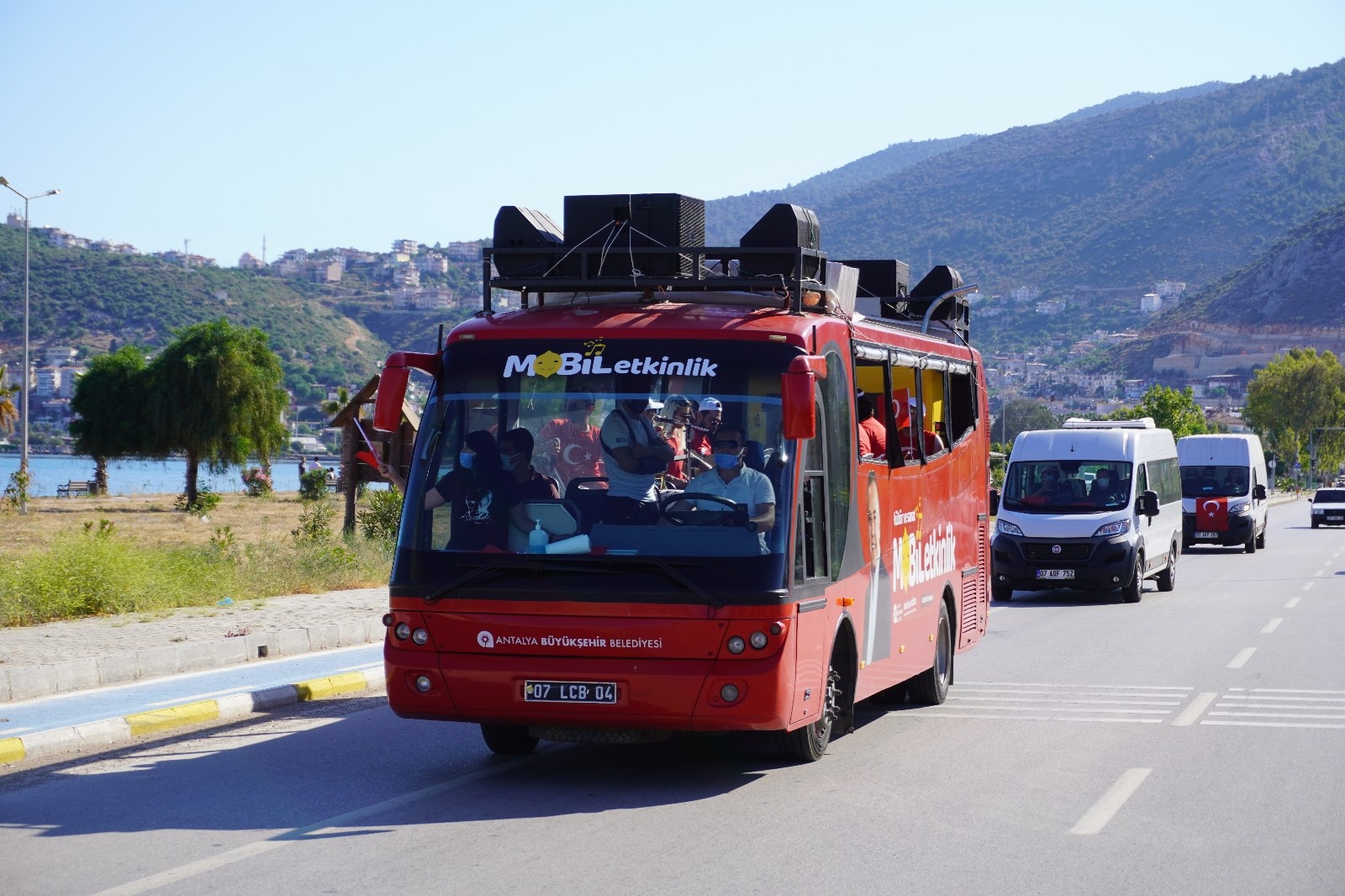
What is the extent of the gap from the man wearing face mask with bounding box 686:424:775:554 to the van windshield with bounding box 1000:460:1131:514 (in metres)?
15.5

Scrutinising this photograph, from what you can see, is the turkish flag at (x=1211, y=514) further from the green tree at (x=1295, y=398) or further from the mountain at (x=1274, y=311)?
the mountain at (x=1274, y=311)

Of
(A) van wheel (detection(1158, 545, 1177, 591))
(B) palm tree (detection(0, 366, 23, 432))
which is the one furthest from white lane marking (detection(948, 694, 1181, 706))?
(B) palm tree (detection(0, 366, 23, 432))

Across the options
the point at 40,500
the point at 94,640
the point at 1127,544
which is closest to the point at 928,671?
the point at 94,640

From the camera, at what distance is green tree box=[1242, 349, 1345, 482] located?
120 meters

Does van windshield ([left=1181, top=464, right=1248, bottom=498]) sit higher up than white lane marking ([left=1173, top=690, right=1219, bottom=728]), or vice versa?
van windshield ([left=1181, top=464, right=1248, bottom=498])

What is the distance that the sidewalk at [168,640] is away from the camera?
1222 centimetres

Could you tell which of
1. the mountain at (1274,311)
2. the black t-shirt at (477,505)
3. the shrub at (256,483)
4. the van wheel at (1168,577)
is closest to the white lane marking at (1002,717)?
the black t-shirt at (477,505)

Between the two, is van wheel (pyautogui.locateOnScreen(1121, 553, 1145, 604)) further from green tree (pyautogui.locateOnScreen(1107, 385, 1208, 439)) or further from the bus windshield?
green tree (pyautogui.locateOnScreen(1107, 385, 1208, 439))

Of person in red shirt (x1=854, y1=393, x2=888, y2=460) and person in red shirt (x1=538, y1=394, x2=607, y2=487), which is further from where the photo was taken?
person in red shirt (x1=854, y1=393, x2=888, y2=460)

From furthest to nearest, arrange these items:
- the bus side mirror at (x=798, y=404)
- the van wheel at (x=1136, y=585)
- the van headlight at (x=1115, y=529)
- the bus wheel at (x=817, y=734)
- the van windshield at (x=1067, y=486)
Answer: the van windshield at (x=1067, y=486) < the van wheel at (x=1136, y=585) < the van headlight at (x=1115, y=529) < the bus wheel at (x=817, y=734) < the bus side mirror at (x=798, y=404)

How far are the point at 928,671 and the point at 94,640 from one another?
757 cm

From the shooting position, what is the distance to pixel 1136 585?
22.8 meters

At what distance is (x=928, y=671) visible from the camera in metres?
12.0

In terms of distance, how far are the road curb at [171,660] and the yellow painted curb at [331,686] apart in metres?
0.55
